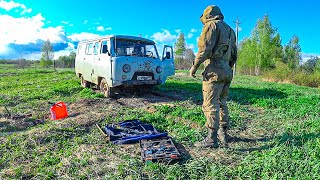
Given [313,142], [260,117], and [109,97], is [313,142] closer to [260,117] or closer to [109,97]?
[260,117]

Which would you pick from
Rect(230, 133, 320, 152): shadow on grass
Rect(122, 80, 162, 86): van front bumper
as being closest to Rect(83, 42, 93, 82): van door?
Rect(122, 80, 162, 86): van front bumper

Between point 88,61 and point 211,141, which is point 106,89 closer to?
point 88,61

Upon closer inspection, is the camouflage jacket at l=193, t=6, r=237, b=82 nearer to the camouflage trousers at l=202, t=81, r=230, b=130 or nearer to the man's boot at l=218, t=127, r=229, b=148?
the camouflage trousers at l=202, t=81, r=230, b=130

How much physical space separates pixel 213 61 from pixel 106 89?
6082mm

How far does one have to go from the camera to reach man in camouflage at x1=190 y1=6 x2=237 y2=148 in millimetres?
4129

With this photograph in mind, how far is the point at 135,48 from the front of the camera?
9.47 metres

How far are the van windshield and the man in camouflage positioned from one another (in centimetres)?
516

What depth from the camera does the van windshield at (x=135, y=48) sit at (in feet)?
30.0

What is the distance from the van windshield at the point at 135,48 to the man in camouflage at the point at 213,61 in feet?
16.9

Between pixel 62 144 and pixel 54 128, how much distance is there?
831 millimetres

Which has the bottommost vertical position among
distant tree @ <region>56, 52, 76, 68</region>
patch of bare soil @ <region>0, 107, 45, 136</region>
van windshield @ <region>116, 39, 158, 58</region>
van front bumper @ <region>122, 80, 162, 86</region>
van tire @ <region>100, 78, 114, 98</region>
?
patch of bare soil @ <region>0, 107, 45, 136</region>

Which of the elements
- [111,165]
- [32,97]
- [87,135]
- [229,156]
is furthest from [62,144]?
[32,97]

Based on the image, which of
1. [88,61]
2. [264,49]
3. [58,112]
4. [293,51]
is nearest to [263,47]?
[264,49]

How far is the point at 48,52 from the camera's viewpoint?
4934cm
